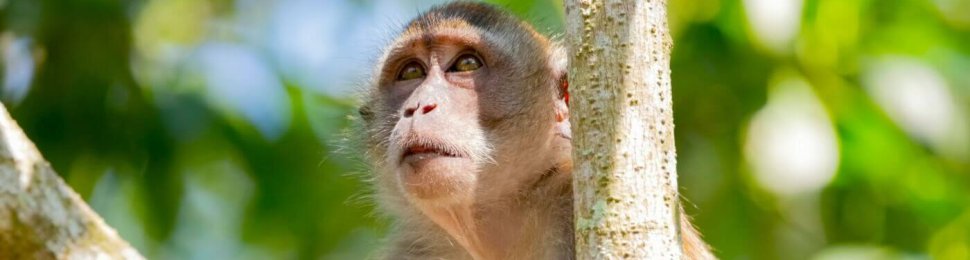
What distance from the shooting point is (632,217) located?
4.04 m

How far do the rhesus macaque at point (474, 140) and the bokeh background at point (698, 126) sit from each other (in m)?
0.60

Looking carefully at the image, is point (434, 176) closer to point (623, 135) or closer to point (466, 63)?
point (466, 63)

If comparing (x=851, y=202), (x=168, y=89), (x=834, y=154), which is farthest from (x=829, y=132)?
(x=168, y=89)

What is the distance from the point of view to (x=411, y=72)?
686cm

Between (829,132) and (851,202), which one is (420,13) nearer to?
(829,132)

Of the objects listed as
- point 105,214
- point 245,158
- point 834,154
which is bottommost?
point 105,214

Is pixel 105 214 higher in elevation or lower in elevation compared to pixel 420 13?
lower

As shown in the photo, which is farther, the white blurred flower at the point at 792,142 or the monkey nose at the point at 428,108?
the white blurred flower at the point at 792,142

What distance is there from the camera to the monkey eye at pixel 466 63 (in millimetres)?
6578

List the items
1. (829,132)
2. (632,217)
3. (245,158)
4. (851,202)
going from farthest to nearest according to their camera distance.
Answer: (245,158), (851,202), (829,132), (632,217)

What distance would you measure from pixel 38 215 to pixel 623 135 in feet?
5.83

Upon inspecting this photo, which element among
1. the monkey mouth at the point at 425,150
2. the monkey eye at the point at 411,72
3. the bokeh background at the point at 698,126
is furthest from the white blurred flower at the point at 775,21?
the monkey mouth at the point at 425,150

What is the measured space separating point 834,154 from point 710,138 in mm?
1153

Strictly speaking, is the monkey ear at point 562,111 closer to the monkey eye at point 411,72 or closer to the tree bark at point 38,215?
the monkey eye at point 411,72
